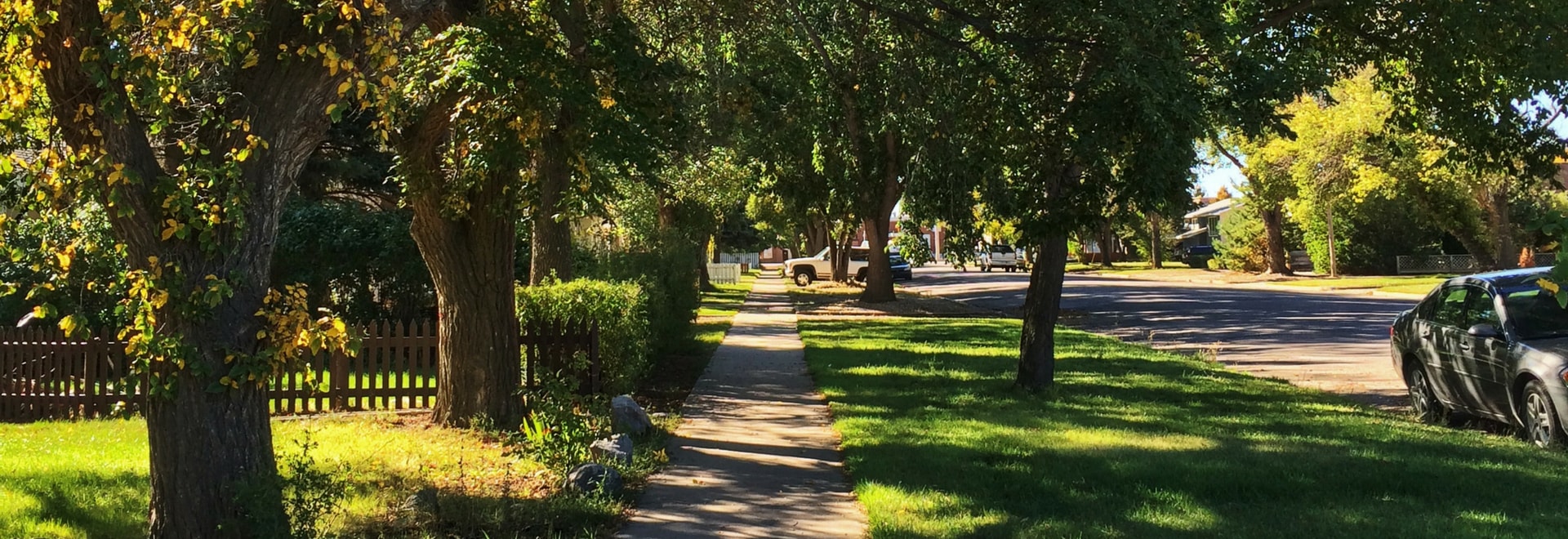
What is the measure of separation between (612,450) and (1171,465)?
12.6 feet

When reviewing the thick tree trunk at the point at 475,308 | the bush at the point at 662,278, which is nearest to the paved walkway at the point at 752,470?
the bush at the point at 662,278

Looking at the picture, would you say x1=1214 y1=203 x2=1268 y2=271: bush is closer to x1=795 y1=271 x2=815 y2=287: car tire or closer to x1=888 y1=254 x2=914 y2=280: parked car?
x1=888 y1=254 x2=914 y2=280: parked car

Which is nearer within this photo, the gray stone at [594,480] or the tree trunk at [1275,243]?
the gray stone at [594,480]

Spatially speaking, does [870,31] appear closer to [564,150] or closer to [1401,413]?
[564,150]

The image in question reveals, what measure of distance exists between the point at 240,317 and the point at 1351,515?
5.76 m

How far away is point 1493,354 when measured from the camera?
813cm

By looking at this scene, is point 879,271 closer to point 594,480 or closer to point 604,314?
point 604,314

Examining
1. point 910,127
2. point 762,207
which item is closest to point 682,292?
point 910,127

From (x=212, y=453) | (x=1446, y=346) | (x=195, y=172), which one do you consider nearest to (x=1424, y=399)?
(x=1446, y=346)

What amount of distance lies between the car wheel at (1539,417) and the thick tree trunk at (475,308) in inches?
301

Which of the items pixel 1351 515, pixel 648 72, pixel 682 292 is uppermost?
pixel 648 72

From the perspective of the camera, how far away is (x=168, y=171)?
4816 mm

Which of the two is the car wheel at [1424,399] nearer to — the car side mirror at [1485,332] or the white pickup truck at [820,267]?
the car side mirror at [1485,332]

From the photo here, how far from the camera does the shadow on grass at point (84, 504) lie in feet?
19.5
